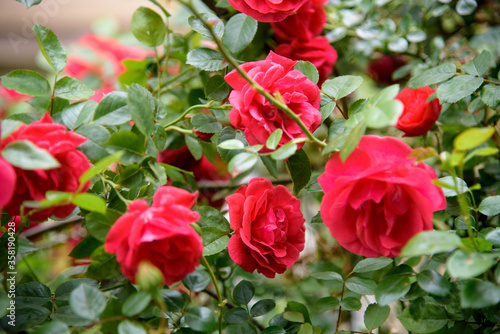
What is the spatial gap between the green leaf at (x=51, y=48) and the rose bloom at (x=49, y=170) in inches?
4.7

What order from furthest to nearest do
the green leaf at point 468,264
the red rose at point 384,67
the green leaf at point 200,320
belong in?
the red rose at point 384,67 → the green leaf at point 200,320 → the green leaf at point 468,264

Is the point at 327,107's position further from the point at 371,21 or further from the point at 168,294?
the point at 371,21

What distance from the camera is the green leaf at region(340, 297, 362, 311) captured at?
18.3 inches

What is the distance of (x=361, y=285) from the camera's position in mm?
471

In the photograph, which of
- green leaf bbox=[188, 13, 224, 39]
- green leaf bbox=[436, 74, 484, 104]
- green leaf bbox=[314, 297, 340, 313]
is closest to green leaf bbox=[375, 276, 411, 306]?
green leaf bbox=[314, 297, 340, 313]

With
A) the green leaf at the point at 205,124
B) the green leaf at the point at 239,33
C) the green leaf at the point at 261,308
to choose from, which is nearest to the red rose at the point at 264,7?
the green leaf at the point at 239,33

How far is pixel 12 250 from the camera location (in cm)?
41

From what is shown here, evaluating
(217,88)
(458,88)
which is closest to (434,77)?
(458,88)

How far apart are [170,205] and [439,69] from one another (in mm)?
387

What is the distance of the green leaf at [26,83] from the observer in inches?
16.5

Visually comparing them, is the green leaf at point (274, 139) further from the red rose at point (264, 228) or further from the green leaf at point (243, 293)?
the green leaf at point (243, 293)

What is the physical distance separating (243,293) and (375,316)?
15cm

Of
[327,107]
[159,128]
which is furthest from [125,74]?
[327,107]

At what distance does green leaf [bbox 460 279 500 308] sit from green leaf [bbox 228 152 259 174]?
20 cm
